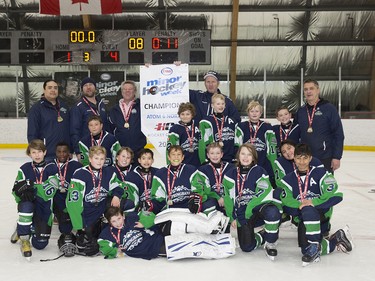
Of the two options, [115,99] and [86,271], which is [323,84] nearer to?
[115,99]

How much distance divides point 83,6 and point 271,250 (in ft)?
31.7

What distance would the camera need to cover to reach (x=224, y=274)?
3.35m

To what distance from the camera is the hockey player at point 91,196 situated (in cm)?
390

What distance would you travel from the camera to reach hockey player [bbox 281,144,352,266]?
12.3 ft

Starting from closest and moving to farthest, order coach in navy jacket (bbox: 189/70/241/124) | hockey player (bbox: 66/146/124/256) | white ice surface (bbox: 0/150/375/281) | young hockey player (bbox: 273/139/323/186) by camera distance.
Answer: white ice surface (bbox: 0/150/375/281)
hockey player (bbox: 66/146/124/256)
young hockey player (bbox: 273/139/323/186)
coach in navy jacket (bbox: 189/70/241/124)

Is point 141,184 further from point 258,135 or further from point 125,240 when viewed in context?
point 258,135

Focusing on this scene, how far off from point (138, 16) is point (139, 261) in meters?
11.8

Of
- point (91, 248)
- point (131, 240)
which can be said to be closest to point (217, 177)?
point (131, 240)

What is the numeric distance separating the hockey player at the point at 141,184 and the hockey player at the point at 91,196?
0.13 metres

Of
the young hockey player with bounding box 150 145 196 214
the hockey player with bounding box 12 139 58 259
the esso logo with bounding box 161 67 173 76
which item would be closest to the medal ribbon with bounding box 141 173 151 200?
the young hockey player with bounding box 150 145 196 214

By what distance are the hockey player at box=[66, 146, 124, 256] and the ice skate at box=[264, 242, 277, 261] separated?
44.2 inches

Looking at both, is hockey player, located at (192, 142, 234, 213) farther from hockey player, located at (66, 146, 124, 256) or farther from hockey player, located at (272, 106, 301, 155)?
hockey player, located at (272, 106, 301, 155)

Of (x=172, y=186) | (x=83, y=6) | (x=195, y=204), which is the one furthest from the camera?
(x=83, y=6)

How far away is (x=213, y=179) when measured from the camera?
425cm
